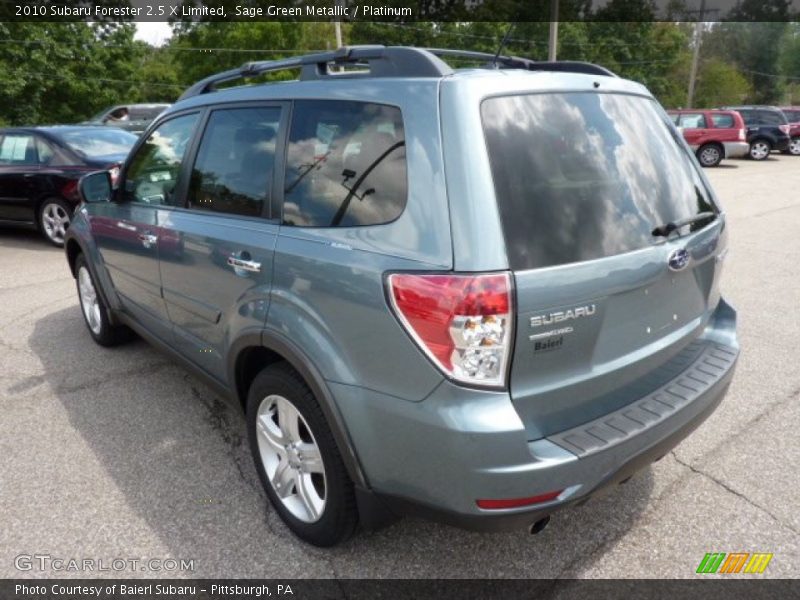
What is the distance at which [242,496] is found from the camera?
9.00 feet

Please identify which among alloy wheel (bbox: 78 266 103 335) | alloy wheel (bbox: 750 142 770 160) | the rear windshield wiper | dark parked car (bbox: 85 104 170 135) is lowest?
alloy wheel (bbox: 750 142 770 160)

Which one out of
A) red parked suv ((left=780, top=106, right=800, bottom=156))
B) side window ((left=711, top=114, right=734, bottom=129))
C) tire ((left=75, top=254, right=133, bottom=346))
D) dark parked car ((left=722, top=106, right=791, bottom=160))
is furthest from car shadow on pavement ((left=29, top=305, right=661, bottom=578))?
red parked suv ((left=780, top=106, right=800, bottom=156))

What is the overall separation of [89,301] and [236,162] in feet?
8.50

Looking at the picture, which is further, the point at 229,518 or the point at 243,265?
the point at 229,518

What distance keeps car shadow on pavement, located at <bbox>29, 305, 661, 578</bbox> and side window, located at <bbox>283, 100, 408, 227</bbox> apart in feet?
4.33

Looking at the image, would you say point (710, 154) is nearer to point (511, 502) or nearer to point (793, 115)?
point (793, 115)

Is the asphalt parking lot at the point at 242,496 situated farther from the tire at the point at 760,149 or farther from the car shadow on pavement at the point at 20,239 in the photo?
the tire at the point at 760,149

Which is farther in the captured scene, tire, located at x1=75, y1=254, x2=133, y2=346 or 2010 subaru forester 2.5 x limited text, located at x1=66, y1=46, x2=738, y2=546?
tire, located at x1=75, y1=254, x2=133, y2=346

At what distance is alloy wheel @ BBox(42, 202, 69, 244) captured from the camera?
809 centimetres

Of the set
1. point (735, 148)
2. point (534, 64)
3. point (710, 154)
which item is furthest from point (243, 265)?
point (710, 154)

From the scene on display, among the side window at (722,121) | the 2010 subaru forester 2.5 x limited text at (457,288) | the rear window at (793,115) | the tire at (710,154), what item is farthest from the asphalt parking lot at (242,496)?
the rear window at (793,115)

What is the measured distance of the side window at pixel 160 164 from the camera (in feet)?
10.4

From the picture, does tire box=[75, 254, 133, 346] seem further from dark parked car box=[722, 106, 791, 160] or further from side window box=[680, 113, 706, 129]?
dark parked car box=[722, 106, 791, 160]

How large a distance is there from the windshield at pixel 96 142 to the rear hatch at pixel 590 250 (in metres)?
7.68
